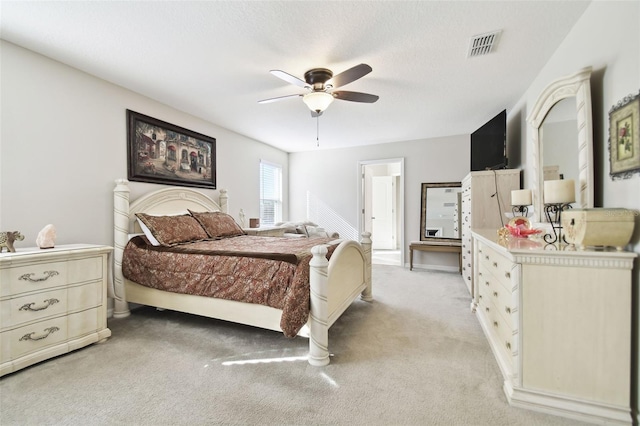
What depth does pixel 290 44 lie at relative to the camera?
86.3 inches

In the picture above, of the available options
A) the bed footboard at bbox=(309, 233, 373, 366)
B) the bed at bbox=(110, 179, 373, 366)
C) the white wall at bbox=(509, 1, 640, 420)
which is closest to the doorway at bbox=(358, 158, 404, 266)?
the bed at bbox=(110, 179, 373, 366)

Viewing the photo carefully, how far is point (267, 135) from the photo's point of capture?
194 inches

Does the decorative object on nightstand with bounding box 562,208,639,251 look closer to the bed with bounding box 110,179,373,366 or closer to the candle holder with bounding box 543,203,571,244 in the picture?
the candle holder with bounding box 543,203,571,244

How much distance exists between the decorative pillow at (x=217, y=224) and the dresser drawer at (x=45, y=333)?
4.51 feet

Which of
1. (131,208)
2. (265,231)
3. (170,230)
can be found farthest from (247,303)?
(265,231)

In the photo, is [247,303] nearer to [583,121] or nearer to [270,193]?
[583,121]

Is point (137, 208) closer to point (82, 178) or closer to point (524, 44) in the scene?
point (82, 178)

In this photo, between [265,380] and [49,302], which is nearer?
[265,380]

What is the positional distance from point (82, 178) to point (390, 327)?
10.9ft

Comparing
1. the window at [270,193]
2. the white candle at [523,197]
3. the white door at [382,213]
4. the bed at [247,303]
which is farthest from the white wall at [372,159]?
the white candle at [523,197]

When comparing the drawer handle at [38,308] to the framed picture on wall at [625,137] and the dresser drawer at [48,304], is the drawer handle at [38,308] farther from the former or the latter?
the framed picture on wall at [625,137]

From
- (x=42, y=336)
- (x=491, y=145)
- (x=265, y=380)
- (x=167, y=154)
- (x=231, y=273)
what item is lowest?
(x=265, y=380)

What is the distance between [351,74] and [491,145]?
7.91ft

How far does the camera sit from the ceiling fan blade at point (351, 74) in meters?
2.09
